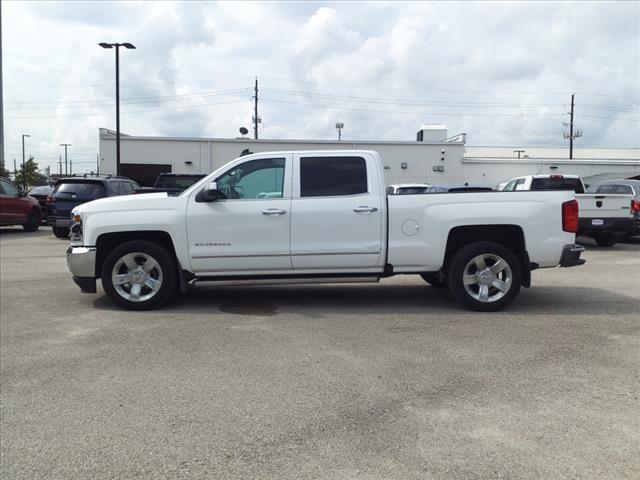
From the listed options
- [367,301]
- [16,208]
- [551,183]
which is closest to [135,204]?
[367,301]

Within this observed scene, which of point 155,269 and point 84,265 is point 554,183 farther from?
point 84,265

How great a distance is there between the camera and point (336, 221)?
6.98 m

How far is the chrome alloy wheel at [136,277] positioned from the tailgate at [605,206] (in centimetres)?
1061

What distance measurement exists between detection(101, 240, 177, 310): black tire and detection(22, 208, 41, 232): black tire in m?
14.6

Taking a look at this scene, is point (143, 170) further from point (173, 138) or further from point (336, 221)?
point (336, 221)

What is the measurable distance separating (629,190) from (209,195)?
1281 cm

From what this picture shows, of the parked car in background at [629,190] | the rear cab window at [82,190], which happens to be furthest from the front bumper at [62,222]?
the parked car in background at [629,190]

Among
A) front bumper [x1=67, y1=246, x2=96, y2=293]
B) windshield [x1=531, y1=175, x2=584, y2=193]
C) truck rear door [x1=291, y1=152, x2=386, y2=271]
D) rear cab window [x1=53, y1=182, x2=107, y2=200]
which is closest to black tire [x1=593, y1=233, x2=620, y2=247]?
windshield [x1=531, y1=175, x2=584, y2=193]

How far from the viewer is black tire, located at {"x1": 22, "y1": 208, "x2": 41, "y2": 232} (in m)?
19.7

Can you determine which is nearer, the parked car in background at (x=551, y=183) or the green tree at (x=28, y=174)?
the parked car in background at (x=551, y=183)

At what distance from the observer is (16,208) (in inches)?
748

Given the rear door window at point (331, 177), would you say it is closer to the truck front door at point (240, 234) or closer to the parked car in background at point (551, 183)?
the truck front door at point (240, 234)

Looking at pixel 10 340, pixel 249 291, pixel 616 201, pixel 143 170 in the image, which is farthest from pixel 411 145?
pixel 10 340

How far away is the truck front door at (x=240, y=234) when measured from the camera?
698cm
